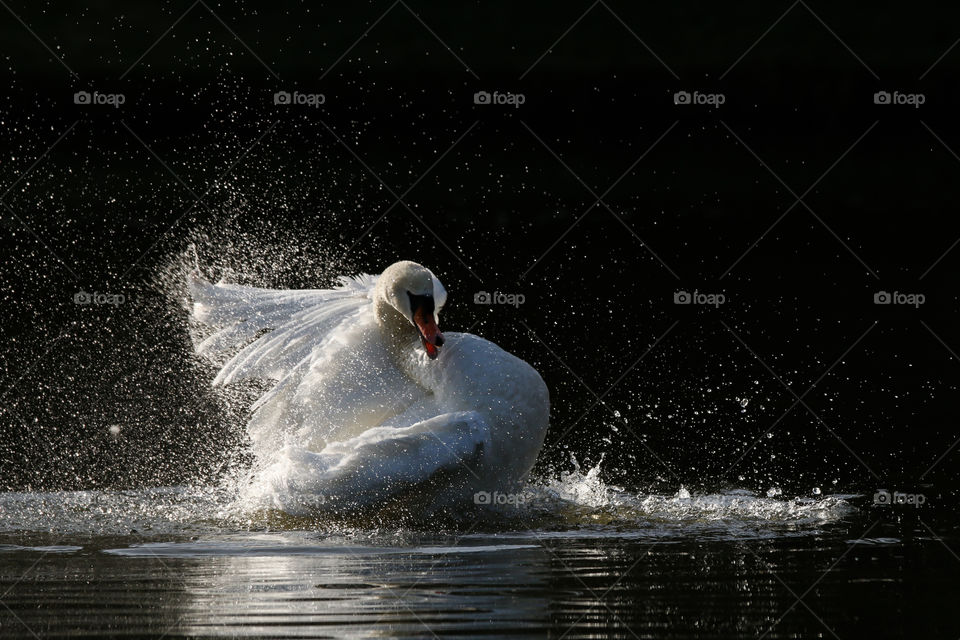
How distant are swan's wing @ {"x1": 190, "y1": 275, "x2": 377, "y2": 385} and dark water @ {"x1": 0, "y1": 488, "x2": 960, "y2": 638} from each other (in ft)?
3.14

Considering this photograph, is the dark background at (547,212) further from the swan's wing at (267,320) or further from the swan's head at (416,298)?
the swan's head at (416,298)

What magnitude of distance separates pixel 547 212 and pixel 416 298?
492 inches

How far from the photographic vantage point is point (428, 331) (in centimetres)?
929

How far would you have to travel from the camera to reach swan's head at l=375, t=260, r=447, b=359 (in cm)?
926

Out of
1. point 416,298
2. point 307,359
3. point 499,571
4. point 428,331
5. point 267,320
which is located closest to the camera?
point 499,571

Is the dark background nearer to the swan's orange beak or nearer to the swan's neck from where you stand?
the swan's neck

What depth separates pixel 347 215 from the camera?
21047 mm

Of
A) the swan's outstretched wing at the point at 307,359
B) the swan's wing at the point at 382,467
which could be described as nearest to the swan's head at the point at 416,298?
the swan's outstretched wing at the point at 307,359

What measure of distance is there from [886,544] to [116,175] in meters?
19.1

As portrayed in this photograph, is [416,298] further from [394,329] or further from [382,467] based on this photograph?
[382,467]

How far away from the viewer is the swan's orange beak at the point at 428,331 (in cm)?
920

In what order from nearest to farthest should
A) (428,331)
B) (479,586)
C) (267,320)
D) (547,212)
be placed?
(479,586) → (428,331) → (267,320) → (547,212)

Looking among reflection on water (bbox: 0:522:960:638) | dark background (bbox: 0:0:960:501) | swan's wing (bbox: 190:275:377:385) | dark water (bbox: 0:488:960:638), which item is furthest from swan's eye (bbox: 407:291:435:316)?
dark background (bbox: 0:0:960:501)

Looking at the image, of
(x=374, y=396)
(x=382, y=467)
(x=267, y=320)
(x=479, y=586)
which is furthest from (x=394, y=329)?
(x=479, y=586)
